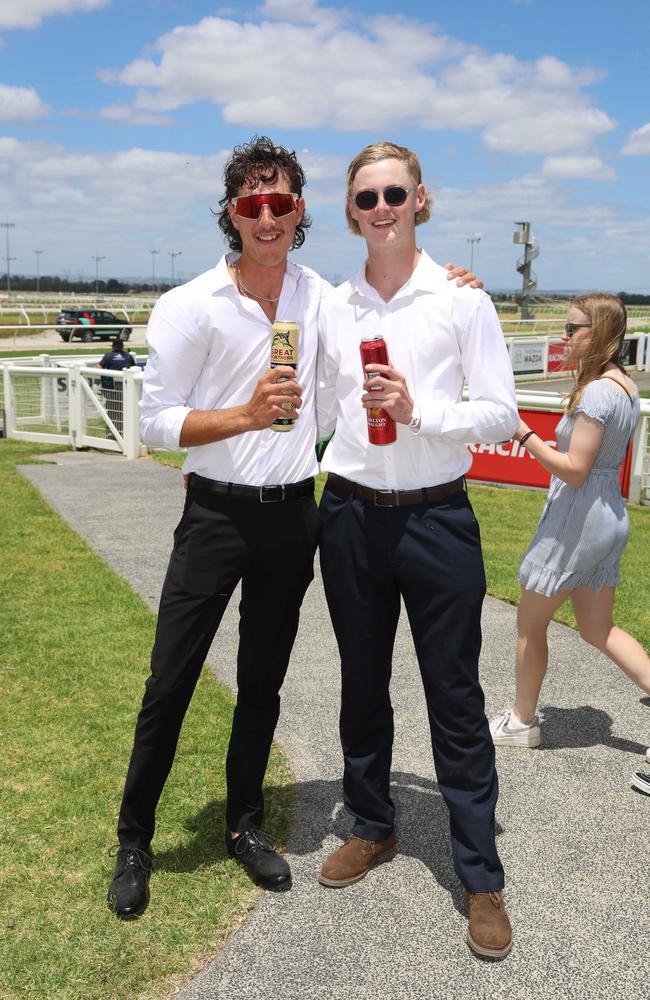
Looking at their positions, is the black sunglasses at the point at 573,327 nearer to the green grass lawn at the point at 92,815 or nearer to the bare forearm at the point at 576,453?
the bare forearm at the point at 576,453

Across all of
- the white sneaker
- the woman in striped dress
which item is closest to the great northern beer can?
the woman in striped dress

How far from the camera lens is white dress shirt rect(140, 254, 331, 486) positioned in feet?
9.51

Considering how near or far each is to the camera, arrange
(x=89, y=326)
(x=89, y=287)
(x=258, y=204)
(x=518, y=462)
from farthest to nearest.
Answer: (x=89, y=287), (x=89, y=326), (x=518, y=462), (x=258, y=204)

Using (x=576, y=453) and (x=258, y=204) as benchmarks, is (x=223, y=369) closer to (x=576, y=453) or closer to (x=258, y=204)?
(x=258, y=204)

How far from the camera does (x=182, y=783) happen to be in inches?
152

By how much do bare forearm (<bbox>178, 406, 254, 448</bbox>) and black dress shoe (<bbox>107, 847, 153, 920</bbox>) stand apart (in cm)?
143

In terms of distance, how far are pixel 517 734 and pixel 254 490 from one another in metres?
2.00

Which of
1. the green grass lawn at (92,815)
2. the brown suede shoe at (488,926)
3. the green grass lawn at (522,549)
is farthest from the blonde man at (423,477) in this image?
the green grass lawn at (522,549)

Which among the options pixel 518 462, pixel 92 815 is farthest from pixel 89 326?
pixel 92 815

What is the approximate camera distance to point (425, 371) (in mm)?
2854

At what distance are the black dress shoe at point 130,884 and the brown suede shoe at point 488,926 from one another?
3.52ft

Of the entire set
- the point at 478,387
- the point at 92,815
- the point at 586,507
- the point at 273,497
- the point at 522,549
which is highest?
the point at 478,387

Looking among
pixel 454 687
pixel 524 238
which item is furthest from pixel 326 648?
pixel 524 238

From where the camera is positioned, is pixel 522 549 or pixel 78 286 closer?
pixel 522 549
